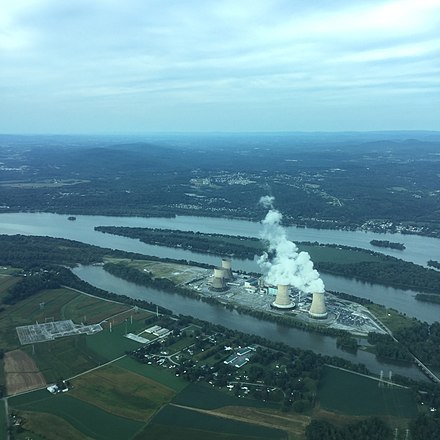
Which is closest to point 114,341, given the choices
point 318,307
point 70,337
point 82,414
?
Result: point 70,337

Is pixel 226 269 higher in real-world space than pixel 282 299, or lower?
higher

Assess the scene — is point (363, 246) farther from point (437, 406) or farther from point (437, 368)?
point (437, 406)

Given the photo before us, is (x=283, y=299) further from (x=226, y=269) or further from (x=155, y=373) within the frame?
(x=155, y=373)

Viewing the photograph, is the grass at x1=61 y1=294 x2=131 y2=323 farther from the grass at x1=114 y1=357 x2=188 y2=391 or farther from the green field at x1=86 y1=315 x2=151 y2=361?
the grass at x1=114 y1=357 x2=188 y2=391

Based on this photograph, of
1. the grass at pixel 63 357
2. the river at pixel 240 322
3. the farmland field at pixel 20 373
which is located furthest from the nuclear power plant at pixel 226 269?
the farmland field at pixel 20 373

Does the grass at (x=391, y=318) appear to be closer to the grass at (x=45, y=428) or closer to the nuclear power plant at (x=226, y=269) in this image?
the nuclear power plant at (x=226, y=269)

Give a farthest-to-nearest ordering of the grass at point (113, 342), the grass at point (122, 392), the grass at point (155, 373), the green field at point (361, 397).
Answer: the grass at point (113, 342)
the grass at point (155, 373)
the grass at point (122, 392)
the green field at point (361, 397)

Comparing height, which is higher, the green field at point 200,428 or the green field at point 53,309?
the green field at point 53,309
